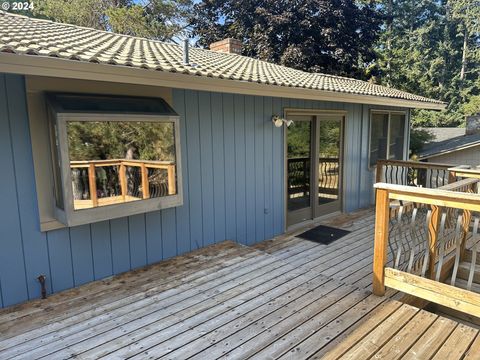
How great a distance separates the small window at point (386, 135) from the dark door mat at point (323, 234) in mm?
2537

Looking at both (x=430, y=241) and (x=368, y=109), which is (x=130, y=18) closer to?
(x=368, y=109)

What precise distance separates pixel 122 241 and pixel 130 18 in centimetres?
1481

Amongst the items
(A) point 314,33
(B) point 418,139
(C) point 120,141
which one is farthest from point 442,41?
(C) point 120,141

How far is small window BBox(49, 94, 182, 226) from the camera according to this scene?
9.27 feet

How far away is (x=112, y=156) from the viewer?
10.1 ft

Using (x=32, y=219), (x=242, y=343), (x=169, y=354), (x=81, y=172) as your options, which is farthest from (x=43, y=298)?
(x=242, y=343)

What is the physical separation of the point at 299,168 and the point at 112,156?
3.30 meters

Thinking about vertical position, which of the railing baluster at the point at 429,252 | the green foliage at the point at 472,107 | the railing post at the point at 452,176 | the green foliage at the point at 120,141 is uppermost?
the green foliage at the point at 472,107

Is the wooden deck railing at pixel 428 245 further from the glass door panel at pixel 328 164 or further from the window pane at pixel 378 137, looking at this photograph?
the window pane at pixel 378 137

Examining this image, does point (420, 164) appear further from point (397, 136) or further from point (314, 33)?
point (314, 33)

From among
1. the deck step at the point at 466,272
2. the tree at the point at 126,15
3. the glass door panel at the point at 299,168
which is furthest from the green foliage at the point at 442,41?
the deck step at the point at 466,272

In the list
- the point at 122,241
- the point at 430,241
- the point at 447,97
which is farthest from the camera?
the point at 447,97

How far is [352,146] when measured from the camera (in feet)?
21.3

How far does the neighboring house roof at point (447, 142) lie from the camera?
12.1m
